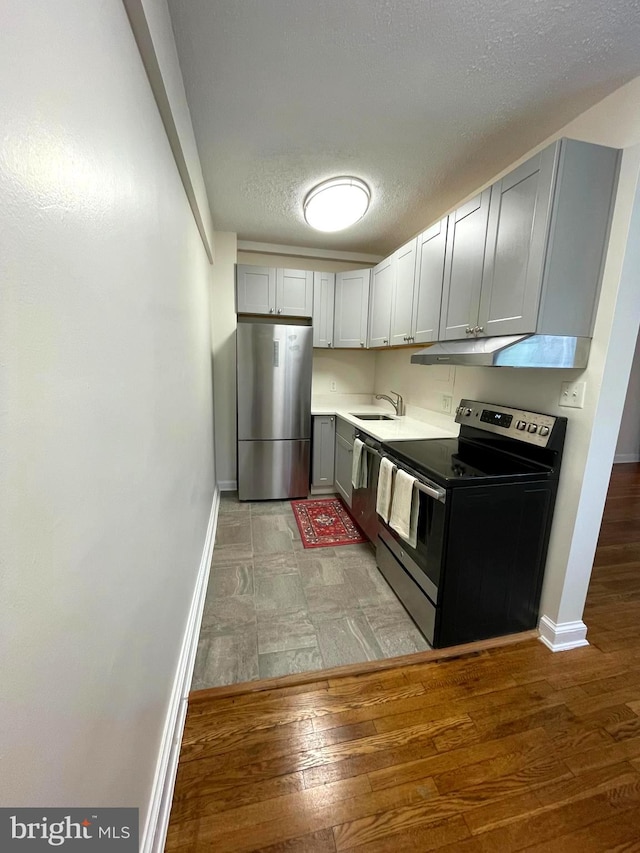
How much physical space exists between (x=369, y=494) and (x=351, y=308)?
1944mm

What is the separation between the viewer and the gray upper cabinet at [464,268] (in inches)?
70.4

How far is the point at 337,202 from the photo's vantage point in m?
2.28

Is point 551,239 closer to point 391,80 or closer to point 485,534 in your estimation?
point 391,80

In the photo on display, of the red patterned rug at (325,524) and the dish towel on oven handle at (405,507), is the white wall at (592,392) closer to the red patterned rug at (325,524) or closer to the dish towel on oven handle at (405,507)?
the dish towel on oven handle at (405,507)

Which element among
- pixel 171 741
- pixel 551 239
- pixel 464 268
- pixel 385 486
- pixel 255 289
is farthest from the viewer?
pixel 255 289

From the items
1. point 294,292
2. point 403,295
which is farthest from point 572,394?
point 294,292

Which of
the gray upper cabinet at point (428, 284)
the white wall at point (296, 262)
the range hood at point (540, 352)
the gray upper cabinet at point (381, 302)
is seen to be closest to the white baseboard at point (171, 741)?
the range hood at point (540, 352)

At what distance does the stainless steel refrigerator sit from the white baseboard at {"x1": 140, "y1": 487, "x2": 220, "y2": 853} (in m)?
1.47

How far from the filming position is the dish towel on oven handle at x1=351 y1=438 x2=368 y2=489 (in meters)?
2.47

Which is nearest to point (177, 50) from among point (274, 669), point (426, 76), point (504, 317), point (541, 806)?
point (426, 76)

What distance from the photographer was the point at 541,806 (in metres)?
1.08

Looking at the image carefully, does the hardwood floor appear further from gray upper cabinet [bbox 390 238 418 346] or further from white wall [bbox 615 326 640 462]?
white wall [bbox 615 326 640 462]

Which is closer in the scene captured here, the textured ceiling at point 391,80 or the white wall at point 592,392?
the textured ceiling at point 391,80

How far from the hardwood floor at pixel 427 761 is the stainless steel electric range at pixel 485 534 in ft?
0.67
